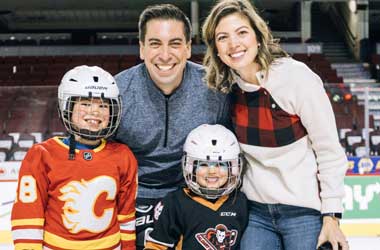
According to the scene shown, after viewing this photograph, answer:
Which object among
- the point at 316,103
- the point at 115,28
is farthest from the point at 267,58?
the point at 115,28

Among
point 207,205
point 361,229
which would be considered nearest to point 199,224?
point 207,205

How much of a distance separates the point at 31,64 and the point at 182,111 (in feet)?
28.9

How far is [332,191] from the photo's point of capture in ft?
6.08

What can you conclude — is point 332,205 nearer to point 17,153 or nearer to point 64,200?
point 64,200

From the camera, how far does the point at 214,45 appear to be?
2.01 metres

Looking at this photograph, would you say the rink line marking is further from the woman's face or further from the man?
the woman's face

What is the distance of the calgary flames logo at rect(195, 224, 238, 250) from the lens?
6.34ft

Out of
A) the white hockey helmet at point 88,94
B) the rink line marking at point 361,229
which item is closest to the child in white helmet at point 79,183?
the white hockey helmet at point 88,94

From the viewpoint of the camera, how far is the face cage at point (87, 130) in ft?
6.08

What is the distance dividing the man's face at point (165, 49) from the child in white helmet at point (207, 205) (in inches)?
9.8

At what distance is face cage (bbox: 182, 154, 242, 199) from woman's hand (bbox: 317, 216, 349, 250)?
34cm

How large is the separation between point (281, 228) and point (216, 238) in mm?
227

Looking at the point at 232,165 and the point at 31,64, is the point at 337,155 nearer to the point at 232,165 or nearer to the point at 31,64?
the point at 232,165

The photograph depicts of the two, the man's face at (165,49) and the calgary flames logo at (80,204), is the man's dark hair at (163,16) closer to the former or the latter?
the man's face at (165,49)
